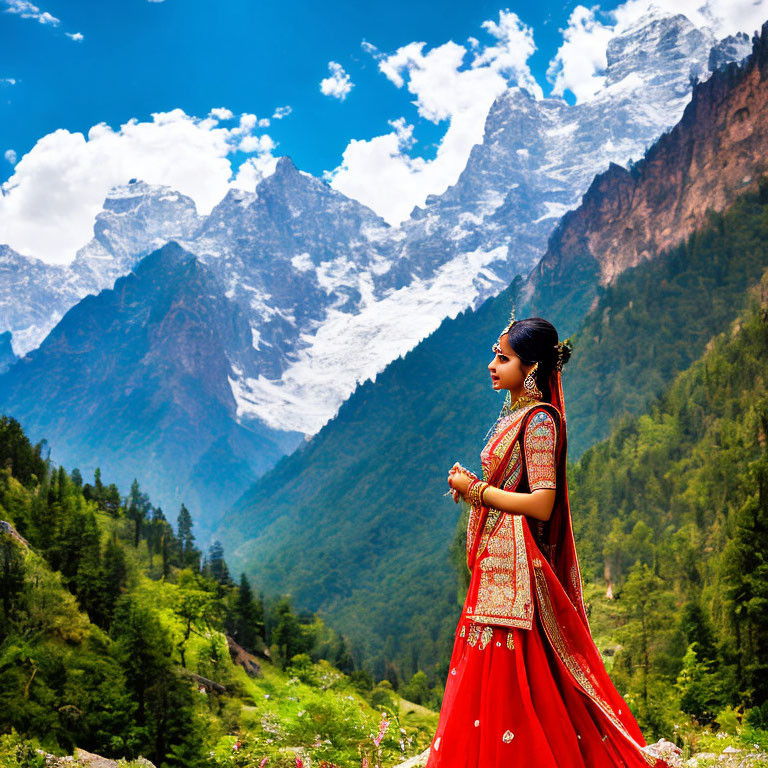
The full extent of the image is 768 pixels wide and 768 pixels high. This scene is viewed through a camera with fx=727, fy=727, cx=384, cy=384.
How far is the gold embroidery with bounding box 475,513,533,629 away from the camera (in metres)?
6.32

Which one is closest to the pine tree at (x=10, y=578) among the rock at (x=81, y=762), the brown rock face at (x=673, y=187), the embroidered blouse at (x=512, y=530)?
the rock at (x=81, y=762)

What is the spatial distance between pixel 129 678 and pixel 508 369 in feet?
79.3

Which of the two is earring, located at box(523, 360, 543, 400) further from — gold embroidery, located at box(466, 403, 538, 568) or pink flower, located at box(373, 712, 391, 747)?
pink flower, located at box(373, 712, 391, 747)

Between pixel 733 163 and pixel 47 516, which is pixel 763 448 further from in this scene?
pixel 733 163

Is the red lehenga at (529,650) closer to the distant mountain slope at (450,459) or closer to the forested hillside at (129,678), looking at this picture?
the forested hillside at (129,678)

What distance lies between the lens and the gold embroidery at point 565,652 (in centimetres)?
624

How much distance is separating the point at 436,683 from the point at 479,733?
9145 cm

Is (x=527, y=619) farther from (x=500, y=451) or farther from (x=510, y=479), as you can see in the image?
(x=500, y=451)

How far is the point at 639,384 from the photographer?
120562 mm

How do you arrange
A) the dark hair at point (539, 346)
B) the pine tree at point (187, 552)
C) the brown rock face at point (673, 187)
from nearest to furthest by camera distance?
the dark hair at point (539, 346)
the pine tree at point (187, 552)
the brown rock face at point (673, 187)

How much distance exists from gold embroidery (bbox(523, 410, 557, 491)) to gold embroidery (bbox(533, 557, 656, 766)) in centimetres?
72

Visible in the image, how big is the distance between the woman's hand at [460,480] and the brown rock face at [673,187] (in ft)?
416

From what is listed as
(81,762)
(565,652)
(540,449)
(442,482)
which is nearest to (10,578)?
(81,762)

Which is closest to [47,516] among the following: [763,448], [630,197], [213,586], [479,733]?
[213,586]
